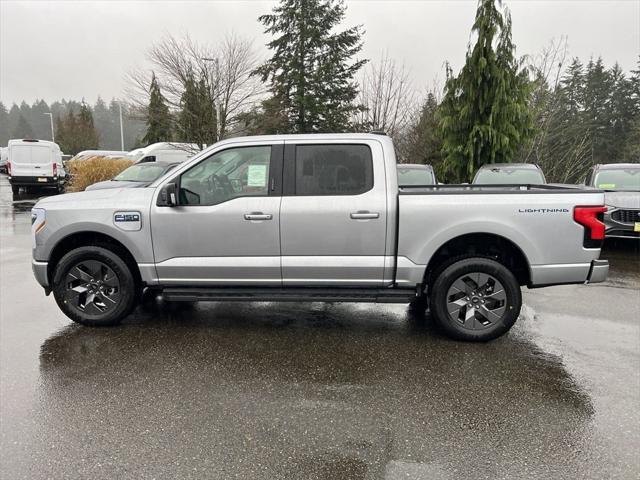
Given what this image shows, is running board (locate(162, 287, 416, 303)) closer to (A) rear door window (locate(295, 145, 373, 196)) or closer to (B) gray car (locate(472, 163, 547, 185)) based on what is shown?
(A) rear door window (locate(295, 145, 373, 196))

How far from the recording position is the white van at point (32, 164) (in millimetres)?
19375

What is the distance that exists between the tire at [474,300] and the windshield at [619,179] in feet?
21.0

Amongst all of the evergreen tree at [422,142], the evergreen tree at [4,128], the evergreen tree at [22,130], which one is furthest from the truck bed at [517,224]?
the evergreen tree at [4,128]

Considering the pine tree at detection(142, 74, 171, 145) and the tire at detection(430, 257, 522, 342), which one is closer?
the tire at detection(430, 257, 522, 342)

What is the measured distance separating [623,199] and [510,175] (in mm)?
2579

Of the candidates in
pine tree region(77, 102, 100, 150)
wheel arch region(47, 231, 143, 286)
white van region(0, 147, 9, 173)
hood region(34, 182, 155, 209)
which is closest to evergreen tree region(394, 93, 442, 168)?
hood region(34, 182, 155, 209)

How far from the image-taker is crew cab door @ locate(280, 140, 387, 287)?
4.40 meters

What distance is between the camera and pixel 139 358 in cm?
412

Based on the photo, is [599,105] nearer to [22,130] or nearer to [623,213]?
[623,213]

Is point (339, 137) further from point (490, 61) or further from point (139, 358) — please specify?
point (490, 61)

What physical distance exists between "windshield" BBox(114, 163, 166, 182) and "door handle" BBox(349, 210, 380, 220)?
30.7 feet

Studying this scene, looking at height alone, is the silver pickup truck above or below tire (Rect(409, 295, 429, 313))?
above

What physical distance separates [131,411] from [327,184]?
2.58 metres

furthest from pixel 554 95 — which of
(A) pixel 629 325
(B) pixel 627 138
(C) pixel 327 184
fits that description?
(B) pixel 627 138
